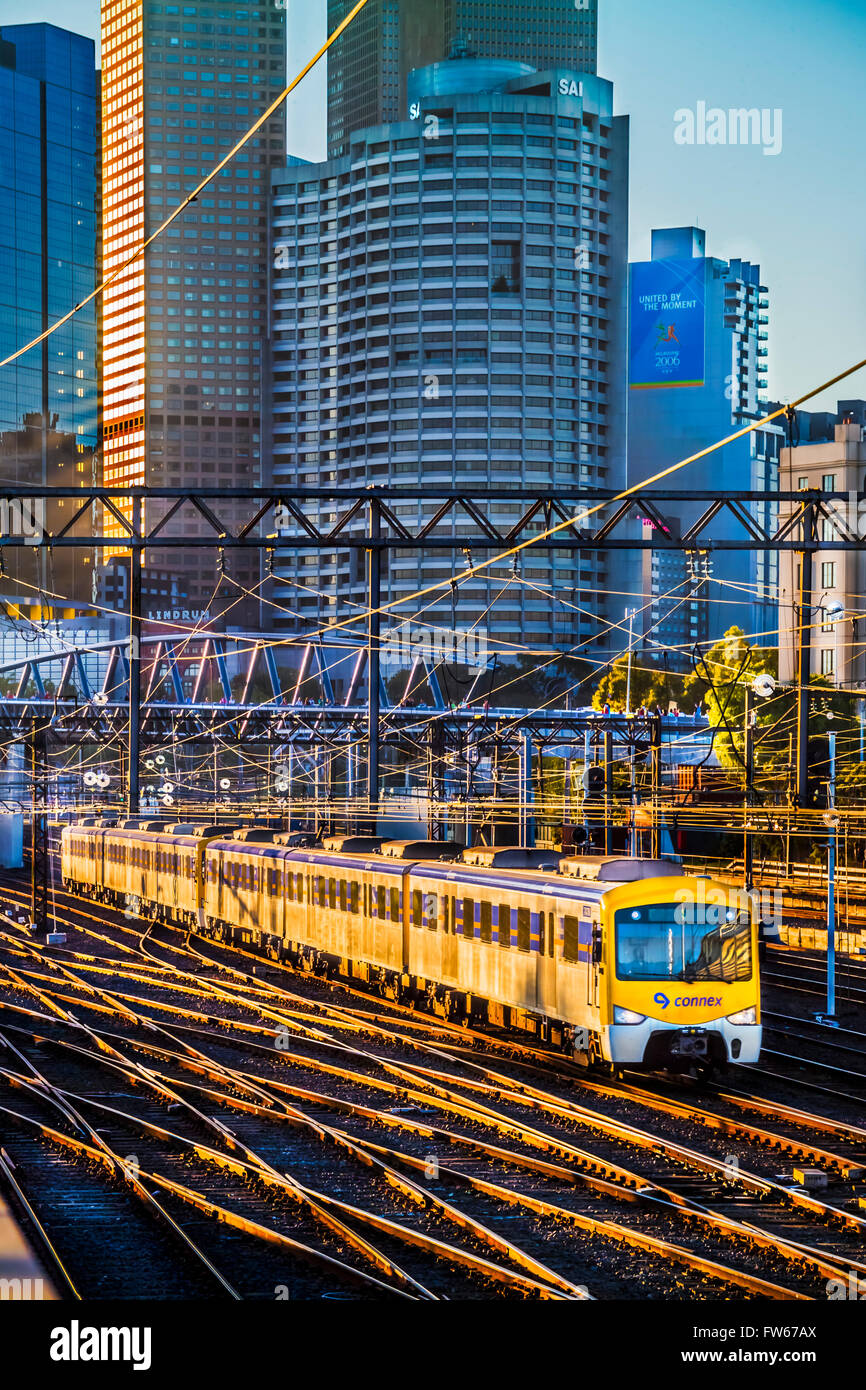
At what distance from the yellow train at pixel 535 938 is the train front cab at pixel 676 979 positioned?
0.02m

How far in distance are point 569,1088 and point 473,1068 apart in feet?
5.69

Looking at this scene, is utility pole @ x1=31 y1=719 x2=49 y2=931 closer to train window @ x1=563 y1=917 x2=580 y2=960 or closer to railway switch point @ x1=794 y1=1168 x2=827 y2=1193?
train window @ x1=563 y1=917 x2=580 y2=960

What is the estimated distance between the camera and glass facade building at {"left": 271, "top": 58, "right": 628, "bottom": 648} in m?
168

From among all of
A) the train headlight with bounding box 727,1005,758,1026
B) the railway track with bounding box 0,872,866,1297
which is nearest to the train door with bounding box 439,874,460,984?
the railway track with bounding box 0,872,866,1297

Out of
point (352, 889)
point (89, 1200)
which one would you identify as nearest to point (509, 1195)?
point (89, 1200)

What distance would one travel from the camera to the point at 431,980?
27875 mm

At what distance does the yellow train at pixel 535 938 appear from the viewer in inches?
797

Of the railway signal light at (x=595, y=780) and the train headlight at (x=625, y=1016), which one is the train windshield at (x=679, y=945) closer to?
the train headlight at (x=625, y=1016)

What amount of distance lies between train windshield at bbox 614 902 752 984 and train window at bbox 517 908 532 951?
2971 mm

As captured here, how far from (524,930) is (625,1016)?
3.35 m

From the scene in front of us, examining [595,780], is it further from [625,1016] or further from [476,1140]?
[476,1140]

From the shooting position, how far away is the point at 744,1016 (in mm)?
20438
